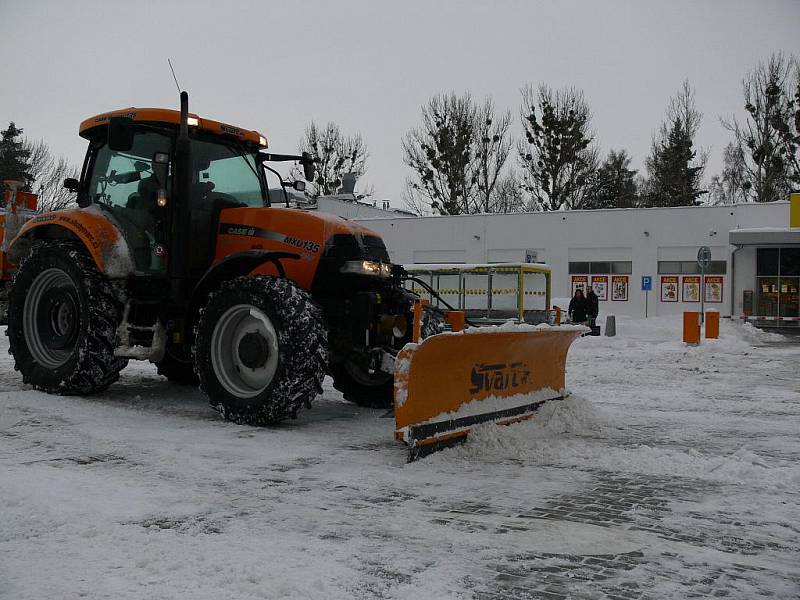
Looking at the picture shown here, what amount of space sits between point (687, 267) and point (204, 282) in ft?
86.4

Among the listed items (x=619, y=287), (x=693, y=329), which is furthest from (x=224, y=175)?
(x=619, y=287)

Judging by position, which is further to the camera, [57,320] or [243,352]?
[57,320]

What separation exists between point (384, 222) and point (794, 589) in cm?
3207

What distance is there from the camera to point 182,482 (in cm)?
446

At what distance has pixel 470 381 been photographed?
226 inches

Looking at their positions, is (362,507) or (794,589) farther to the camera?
(362,507)

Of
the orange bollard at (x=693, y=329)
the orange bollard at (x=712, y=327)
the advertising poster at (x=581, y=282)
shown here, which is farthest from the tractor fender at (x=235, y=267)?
the advertising poster at (x=581, y=282)

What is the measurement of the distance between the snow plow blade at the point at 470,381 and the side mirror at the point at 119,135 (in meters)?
3.23

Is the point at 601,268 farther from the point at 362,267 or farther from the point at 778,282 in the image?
the point at 362,267

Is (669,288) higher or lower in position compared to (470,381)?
higher

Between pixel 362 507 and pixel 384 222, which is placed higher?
pixel 384 222

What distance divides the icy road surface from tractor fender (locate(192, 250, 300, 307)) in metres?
1.13

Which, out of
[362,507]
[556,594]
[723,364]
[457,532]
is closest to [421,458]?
[362,507]

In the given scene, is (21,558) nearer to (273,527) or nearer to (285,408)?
(273,527)
